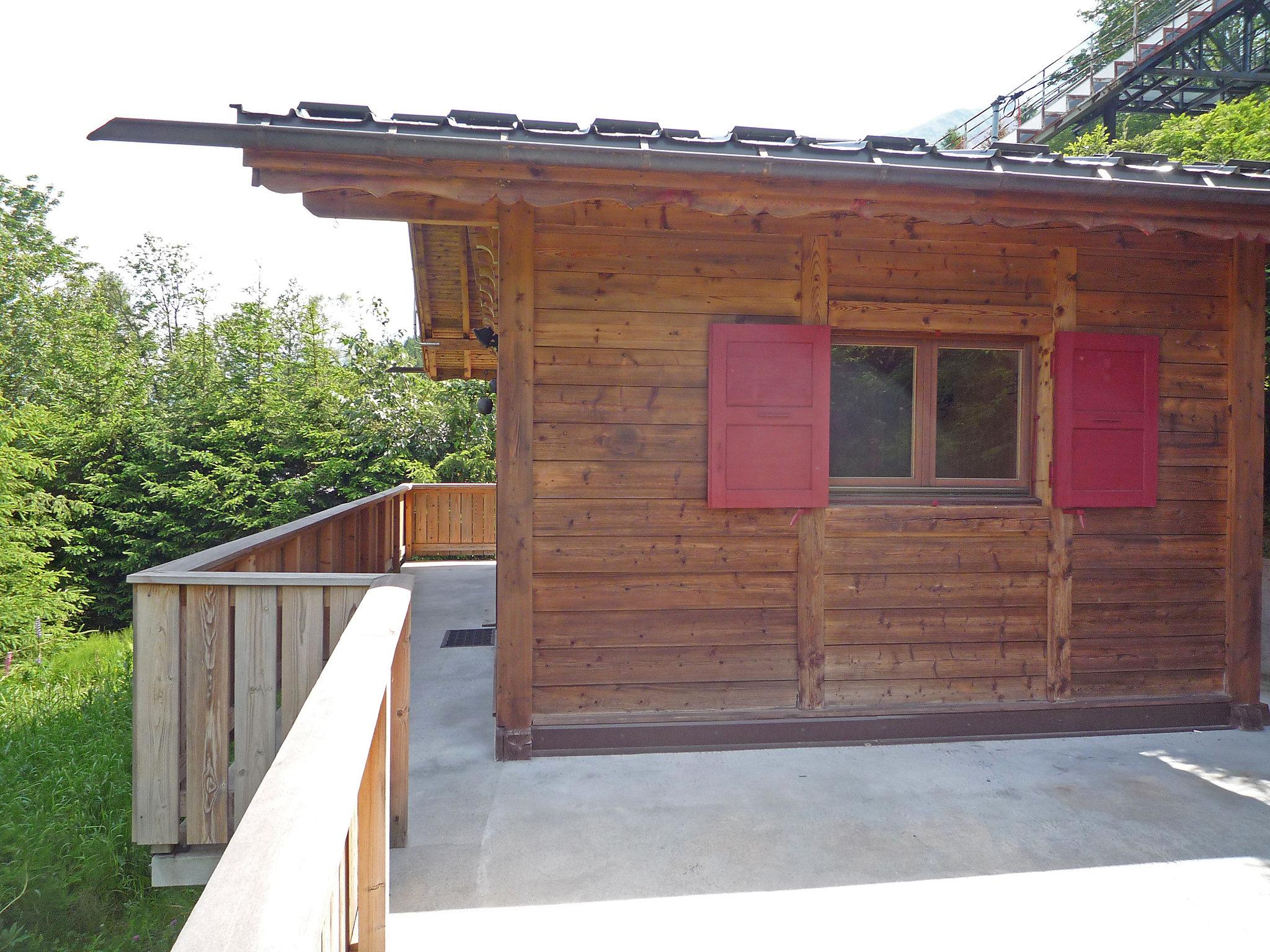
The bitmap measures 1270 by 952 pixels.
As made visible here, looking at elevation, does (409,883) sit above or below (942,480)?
below

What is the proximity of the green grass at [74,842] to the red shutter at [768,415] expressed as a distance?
3.00m

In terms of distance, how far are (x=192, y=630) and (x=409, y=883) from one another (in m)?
1.13

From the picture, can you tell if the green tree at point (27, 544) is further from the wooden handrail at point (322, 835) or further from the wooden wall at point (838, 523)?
the wooden handrail at point (322, 835)

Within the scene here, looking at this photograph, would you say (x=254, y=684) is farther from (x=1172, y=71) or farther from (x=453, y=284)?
(x=1172, y=71)

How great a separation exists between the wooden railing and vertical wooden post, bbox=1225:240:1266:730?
967 centimetres

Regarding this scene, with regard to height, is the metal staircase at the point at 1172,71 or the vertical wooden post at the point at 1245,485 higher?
the metal staircase at the point at 1172,71

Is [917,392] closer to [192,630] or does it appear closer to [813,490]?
[813,490]

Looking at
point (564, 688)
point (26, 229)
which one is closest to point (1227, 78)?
point (564, 688)

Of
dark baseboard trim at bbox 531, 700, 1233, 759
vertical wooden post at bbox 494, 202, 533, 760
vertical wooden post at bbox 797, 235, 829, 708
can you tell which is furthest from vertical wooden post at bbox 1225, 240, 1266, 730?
vertical wooden post at bbox 494, 202, 533, 760

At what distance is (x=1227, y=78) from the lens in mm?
16312

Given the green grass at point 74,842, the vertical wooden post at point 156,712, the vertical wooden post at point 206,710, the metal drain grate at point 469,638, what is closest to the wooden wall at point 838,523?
the vertical wooden post at point 206,710

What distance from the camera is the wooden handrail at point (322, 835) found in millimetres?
734

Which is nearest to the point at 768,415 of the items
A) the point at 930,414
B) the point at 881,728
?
the point at 930,414

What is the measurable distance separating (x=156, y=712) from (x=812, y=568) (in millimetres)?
2871
